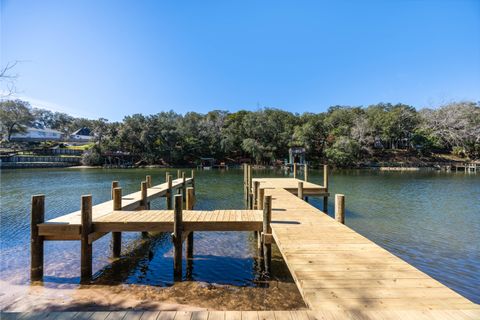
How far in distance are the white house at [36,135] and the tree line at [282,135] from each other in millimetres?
8260

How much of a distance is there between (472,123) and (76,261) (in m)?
72.1

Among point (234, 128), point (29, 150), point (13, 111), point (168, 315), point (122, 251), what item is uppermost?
point (13, 111)

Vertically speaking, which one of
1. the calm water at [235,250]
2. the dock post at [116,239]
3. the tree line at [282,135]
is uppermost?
the tree line at [282,135]

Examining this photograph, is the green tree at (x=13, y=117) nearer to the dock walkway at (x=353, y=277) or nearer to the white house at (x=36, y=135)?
the white house at (x=36, y=135)

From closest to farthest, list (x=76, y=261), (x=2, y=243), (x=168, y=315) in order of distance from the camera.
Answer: (x=168, y=315)
(x=76, y=261)
(x=2, y=243)

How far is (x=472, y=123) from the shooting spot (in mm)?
55719

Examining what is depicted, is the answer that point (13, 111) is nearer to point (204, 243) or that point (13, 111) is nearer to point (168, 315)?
point (204, 243)

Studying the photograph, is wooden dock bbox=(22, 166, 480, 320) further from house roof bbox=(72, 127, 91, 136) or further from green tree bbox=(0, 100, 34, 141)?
house roof bbox=(72, 127, 91, 136)

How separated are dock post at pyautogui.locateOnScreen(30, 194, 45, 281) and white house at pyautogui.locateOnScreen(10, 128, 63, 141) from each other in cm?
7993

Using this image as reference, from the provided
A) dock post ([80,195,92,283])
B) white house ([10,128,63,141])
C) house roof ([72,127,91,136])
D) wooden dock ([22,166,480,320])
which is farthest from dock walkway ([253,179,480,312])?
house roof ([72,127,91,136])

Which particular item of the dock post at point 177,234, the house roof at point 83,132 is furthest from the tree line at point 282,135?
the dock post at point 177,234

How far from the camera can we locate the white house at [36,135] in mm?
69000

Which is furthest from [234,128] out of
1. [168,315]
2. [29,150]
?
[168,315]

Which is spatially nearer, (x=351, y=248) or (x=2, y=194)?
(x=351, y=248)
